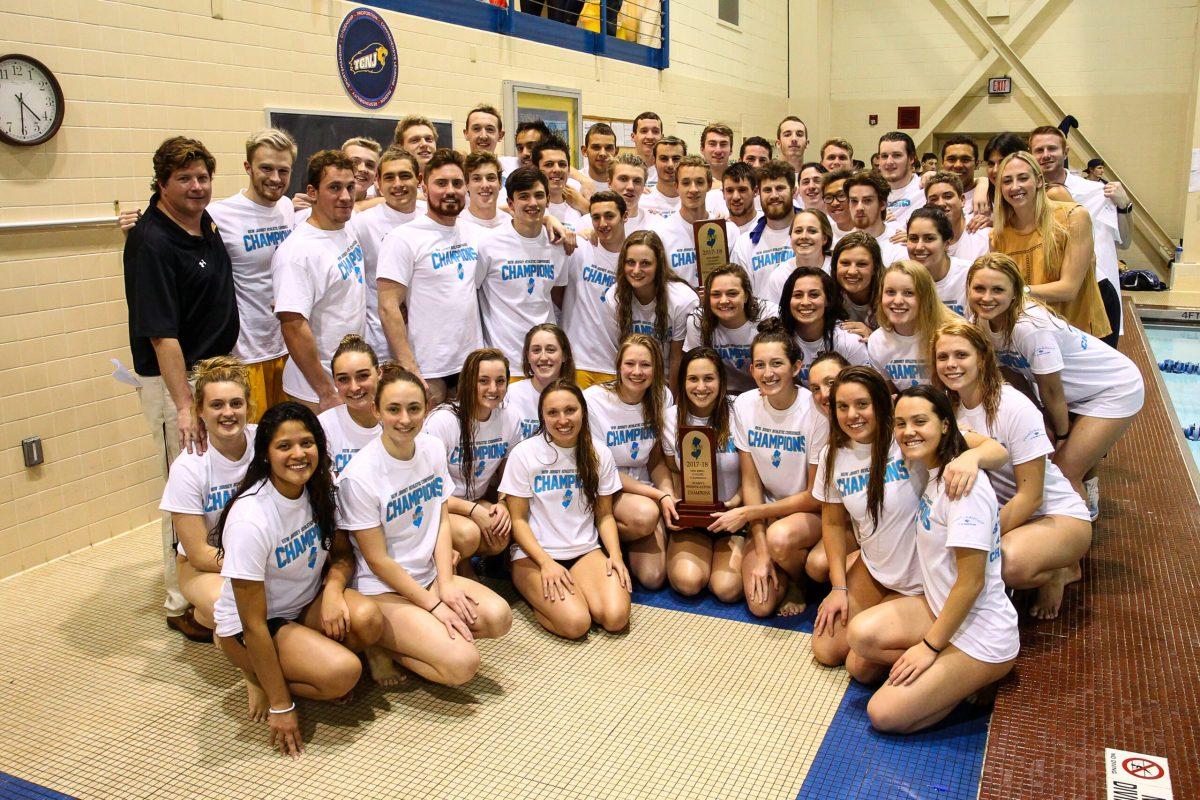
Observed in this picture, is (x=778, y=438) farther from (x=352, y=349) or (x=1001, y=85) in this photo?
(x=1001, y=85)

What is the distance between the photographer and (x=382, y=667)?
369cm

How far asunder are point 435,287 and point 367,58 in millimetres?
3091

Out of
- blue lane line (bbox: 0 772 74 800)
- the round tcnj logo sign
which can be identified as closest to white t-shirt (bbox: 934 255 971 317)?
blue lane line (bbox: 0 772 74 800)

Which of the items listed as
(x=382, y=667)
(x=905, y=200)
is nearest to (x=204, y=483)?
(x=382, y=667)

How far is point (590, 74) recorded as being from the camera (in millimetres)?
9852

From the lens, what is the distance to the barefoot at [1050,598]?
3895 mm

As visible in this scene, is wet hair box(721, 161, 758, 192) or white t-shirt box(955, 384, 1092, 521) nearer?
white t-shirt box(955, 384, 1092, 521)

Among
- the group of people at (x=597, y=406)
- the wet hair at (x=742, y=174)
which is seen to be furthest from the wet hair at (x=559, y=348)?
the wet hair at (x=742, y=174)

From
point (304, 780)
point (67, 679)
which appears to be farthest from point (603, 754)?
point (67, 679)

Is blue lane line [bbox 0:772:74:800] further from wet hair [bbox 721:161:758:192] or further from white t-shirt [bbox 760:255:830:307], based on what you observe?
wet hair [bbox 721:161:758:192]

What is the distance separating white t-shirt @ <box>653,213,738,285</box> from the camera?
5344 mm

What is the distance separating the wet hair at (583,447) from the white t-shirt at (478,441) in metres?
0.30

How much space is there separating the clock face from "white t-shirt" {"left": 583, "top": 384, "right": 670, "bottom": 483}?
313cm

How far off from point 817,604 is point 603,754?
5.17 feet
